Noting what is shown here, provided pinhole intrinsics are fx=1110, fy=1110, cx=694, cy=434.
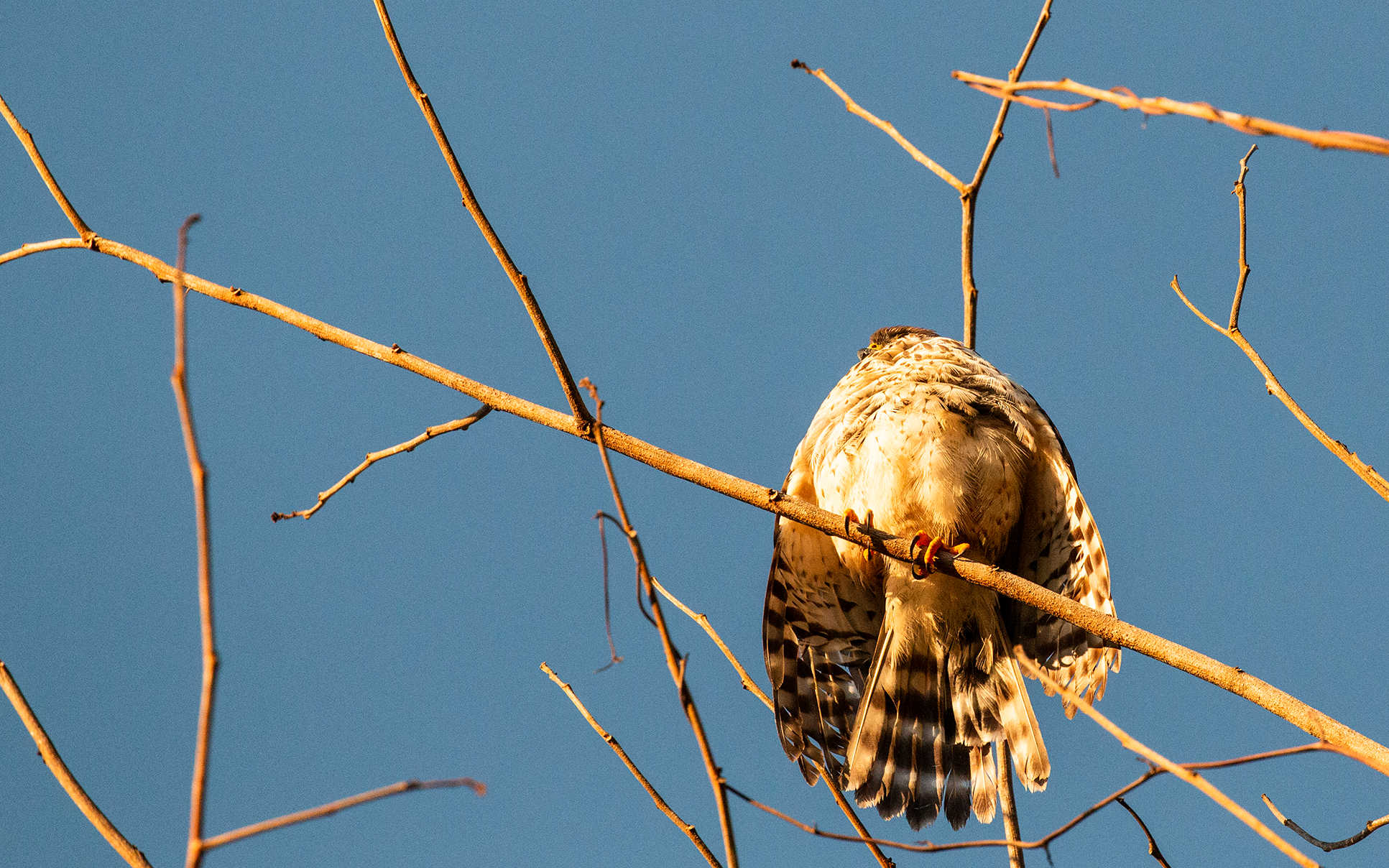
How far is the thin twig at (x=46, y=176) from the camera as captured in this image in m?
2.29

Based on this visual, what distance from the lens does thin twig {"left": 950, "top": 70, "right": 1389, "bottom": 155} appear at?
1173 millimetres

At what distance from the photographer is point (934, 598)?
14.0ft

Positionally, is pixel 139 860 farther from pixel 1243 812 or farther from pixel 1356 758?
pixel 1356 758

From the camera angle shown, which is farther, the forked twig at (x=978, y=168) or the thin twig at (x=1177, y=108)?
the forked twig at (x=978, y=168)

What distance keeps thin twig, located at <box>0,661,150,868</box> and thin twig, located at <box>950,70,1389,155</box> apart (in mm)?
1640

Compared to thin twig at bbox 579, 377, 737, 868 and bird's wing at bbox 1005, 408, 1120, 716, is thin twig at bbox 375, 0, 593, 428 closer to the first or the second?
thin twig at bbox 579, 377, 737, 868

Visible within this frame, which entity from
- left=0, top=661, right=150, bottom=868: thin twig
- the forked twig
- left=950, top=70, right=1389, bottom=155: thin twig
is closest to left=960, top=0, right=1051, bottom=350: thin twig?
the forked twig

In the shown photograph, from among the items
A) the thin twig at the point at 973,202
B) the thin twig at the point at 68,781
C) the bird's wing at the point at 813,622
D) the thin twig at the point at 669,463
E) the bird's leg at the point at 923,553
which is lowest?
the thin twig at the point at 68,781

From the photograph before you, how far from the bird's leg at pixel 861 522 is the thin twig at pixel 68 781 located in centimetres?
192

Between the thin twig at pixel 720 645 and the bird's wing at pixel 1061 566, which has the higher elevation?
the bird's wing at pixel 1061 566

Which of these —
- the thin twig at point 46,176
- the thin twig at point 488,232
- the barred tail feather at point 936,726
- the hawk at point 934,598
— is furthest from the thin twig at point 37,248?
the barred tail feather at point 936,726

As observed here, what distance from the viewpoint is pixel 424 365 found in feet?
9.27

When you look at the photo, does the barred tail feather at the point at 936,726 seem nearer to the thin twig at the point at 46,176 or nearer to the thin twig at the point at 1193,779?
the thin twig at the point at 1193,779

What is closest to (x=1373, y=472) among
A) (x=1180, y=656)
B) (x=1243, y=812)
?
(x=1180, y=656)
